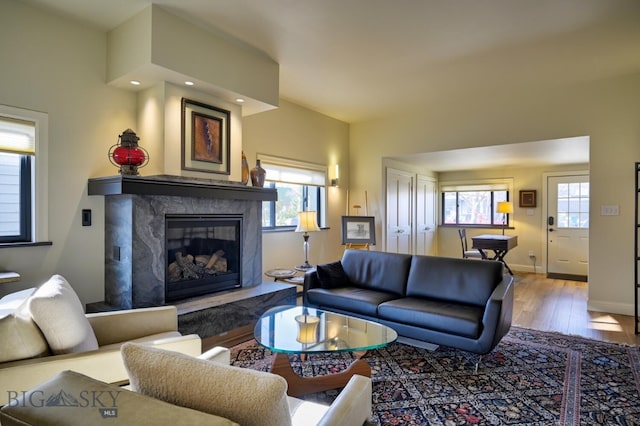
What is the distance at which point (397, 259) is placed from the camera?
377cm

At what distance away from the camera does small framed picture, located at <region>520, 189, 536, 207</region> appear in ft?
23.5

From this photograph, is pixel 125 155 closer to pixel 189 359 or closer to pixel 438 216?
pixel 189 359

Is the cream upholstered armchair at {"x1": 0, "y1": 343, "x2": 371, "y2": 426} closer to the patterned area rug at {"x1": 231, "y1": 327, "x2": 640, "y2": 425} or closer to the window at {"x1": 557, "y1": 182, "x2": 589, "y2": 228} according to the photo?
the patterned area rug at {"x1": 231, "y1": 327, "x2": 640, "y2": 425}

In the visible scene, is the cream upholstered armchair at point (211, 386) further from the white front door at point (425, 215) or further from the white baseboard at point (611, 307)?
the white front door at point (425, 215)

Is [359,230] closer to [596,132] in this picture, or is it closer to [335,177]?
[335,177]

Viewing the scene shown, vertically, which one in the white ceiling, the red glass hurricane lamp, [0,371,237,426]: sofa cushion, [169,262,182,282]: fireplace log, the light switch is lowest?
[169,262,182,282]: fireplace log

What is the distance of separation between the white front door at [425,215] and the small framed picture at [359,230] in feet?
6.80

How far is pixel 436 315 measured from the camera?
2.87 meters

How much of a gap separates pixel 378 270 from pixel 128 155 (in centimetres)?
260

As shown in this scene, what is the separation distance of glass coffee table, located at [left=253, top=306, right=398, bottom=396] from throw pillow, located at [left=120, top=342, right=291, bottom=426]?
1.19 metres

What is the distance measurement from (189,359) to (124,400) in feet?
0.57

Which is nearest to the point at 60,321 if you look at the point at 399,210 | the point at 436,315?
the point at 436,315

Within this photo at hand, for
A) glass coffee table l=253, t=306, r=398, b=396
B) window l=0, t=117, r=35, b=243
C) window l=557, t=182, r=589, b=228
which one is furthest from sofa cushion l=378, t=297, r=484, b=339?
window l=557, t=182, r=589, b=228

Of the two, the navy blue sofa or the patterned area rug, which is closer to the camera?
the patterned area rug
